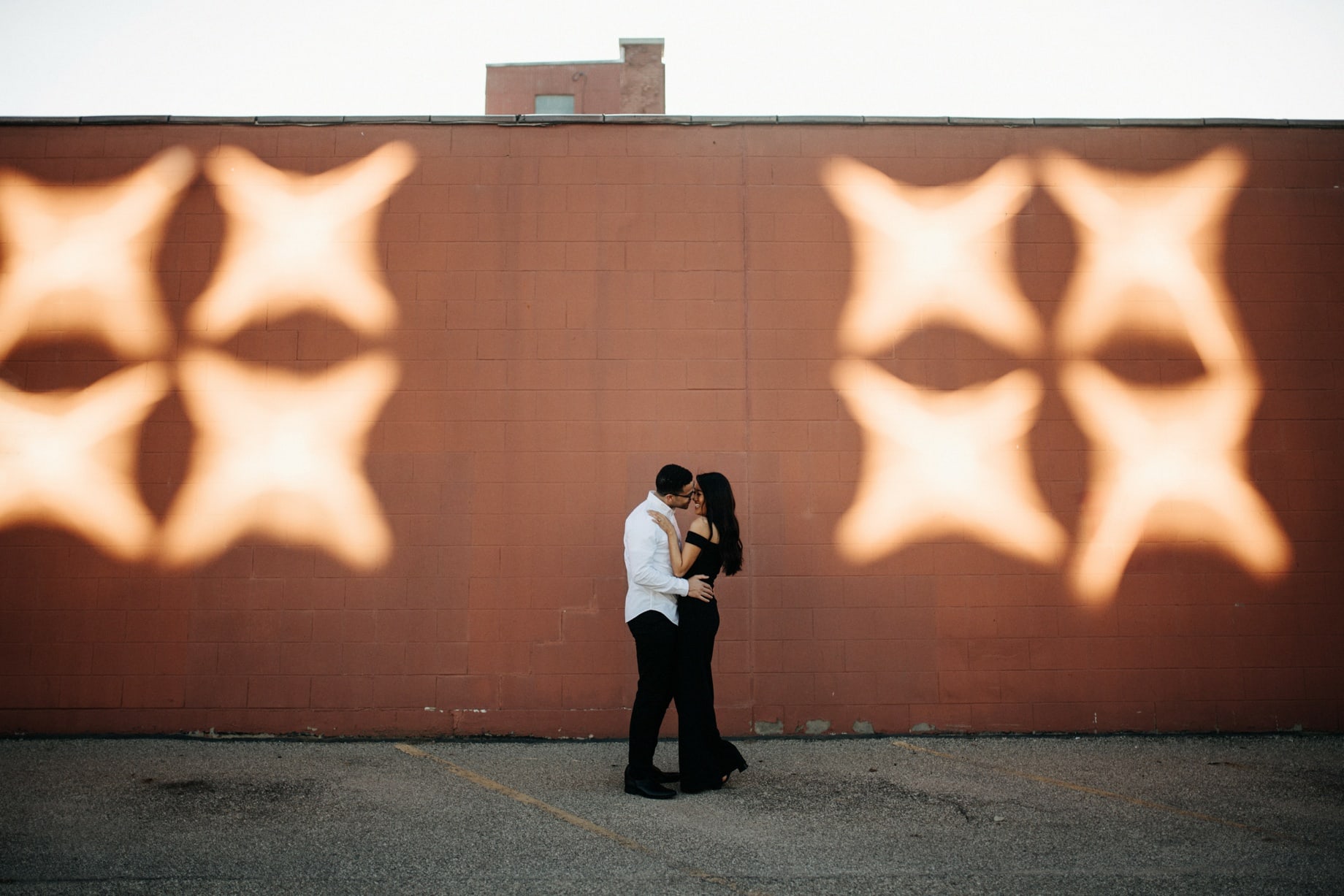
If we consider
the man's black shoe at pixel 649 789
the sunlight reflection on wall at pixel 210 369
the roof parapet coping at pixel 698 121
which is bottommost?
the man's black shoe at pixel 649 789

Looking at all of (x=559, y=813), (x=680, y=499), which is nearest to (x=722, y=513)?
(x=680, y=499)

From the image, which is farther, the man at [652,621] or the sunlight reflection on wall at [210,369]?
the sunlight reflection on wall at [210,369]

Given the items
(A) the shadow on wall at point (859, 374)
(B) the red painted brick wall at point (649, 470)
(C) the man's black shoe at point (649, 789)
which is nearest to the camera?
(C) the man's black shoe at point (649, 789)

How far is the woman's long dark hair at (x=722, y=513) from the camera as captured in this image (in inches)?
197

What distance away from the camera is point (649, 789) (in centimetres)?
484

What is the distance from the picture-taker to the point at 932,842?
4.12 metres

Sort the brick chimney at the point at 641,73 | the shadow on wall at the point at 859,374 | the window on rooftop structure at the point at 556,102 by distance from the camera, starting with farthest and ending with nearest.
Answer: the window on rooftop structure at the point at 556,102 < the brick chimney at the point at 641,73 < the shadow on wall at the point at 859,374

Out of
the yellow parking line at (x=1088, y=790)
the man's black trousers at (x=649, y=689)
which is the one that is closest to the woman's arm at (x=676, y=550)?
the man's black trousers at (x=649, y=689)

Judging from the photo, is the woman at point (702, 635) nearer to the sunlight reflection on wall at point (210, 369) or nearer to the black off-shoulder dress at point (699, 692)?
the black off-shoulder dress at point (699, 692)

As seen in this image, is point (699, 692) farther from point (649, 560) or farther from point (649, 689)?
point (649, 560)

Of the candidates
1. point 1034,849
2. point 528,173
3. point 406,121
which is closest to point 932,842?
point 1034,849

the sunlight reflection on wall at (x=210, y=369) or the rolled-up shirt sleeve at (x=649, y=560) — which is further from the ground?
the sunlight reflection on wall at (x=210, y=369)

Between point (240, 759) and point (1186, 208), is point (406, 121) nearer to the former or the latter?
point (240, 759)

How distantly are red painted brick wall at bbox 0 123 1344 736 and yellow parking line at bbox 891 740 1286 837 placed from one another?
18.4 inches
